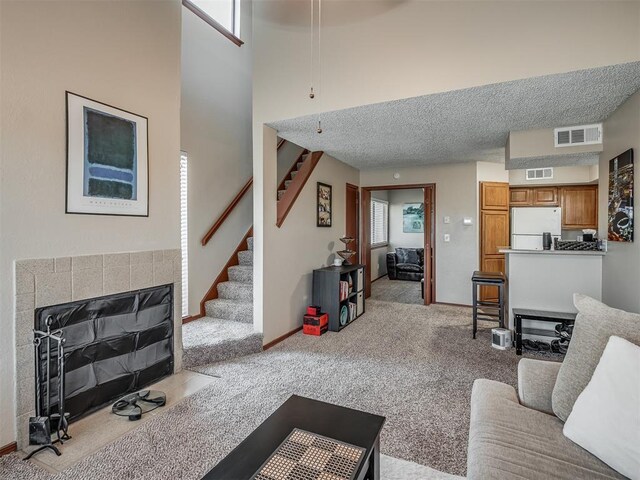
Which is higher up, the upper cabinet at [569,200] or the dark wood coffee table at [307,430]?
the upper cabinet at [569,200]

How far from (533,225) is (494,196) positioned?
47.2 inches

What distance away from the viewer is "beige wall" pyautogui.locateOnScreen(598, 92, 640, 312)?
2.70m

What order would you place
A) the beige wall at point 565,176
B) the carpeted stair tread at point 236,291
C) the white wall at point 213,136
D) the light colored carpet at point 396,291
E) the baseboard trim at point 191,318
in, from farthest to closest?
the light colored carpet at point 396,291, the beige wall at point 565,176, the carpeted stair tread at point 236,291, the white wall at point 213,136, the baseboard trim at point 191,318

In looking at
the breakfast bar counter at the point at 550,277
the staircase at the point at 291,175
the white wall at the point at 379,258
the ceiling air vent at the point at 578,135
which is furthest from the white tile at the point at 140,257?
the white wall at the point at 379,258

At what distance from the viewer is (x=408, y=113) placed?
3326mm

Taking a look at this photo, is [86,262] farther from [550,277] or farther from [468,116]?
[550,277]

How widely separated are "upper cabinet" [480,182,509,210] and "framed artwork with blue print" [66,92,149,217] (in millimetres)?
5058

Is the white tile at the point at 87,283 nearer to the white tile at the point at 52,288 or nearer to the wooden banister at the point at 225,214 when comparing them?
the white tile at the point at 52,288

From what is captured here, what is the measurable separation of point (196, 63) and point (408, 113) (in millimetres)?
2735

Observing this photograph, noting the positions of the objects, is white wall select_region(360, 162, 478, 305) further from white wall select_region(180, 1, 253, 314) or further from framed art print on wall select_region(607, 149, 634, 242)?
white wall select_region(180, 1, 253, 314)

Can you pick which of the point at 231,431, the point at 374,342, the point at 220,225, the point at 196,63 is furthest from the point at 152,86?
the point at 374,342

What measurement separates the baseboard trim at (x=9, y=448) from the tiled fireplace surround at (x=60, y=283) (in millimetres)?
21

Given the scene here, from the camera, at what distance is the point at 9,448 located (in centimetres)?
196

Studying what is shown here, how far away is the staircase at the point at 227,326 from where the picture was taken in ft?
10.6
